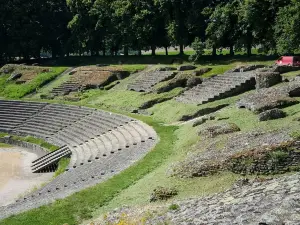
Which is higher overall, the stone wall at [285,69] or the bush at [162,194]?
the stone wall at [285,69]

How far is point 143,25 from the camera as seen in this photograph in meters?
62.0

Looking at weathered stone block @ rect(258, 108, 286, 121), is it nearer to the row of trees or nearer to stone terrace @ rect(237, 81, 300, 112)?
stone terrace @ rect(237, 81, 300, 112)

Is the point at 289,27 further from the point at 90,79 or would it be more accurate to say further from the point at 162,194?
the point at 162,194

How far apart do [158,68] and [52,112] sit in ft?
42.7

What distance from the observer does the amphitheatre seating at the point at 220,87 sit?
36.9 metres

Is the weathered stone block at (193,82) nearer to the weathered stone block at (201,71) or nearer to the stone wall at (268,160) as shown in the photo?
the weathered stone block at (201,71)

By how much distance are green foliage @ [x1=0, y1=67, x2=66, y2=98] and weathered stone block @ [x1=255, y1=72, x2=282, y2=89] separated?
32.0 m

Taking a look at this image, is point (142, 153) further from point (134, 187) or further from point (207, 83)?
point (207, 83)

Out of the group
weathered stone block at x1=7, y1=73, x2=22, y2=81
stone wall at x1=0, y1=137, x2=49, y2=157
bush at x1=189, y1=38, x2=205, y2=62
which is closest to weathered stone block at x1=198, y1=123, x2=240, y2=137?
stone wall at x1=0, y1=137, x2=49, y2=157

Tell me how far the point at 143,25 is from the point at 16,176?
3536 centimetres

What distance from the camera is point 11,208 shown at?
2022cm

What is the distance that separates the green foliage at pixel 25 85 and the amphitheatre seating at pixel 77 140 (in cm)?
480

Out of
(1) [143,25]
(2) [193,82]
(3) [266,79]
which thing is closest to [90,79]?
(1) [143,25]

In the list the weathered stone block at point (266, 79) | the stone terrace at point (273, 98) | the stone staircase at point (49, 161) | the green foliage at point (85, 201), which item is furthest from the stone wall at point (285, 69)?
the stone staircase at point (49, 161)
